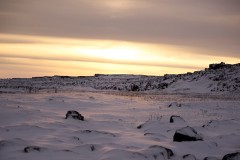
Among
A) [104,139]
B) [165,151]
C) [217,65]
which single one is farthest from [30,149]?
[217,65]

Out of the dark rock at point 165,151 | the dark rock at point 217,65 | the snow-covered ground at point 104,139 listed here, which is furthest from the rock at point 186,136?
the dark rock at point 217,65

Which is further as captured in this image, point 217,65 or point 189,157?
point 217,65

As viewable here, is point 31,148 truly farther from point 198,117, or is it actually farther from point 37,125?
point 198,117

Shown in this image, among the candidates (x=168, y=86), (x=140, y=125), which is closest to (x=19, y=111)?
(x=140, y=125)

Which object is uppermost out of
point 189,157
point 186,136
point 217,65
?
point 217,65

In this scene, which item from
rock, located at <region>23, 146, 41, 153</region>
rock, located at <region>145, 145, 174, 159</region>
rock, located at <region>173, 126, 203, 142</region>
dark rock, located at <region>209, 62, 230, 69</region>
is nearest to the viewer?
rock, located at <region>23, 146, 41, 153</region>

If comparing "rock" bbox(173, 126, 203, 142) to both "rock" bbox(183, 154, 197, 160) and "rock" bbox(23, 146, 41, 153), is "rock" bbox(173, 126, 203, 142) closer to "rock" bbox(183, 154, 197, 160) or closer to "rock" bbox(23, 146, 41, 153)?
"rock" bbox(183, 154, 197, 160)

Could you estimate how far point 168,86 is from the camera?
5206 cm

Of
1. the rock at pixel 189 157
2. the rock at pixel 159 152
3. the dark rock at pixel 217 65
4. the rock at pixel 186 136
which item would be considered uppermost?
the dark rock at pixel 217 65

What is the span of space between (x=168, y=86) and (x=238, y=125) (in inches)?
1581

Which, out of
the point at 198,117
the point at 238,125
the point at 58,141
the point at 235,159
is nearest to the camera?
the point at 235,159

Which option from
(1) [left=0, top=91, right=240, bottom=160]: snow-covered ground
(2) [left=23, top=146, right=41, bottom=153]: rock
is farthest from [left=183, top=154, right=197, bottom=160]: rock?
(2) [left=23, top=146, right=41, bottom=153]: rock

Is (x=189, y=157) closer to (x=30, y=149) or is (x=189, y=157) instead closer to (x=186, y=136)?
(x=186, y=136)

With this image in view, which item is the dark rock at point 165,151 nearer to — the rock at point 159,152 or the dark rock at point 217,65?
the rock at point 159,152
